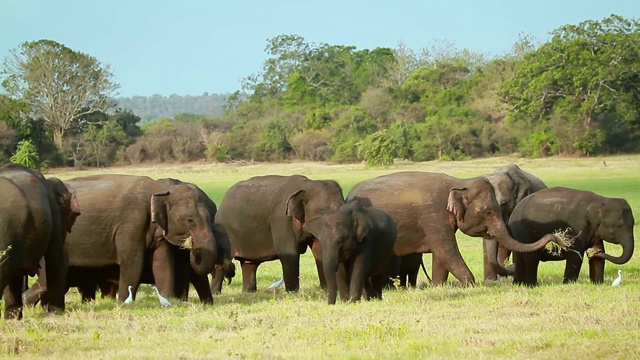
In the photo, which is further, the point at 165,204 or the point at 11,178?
the point at 165,204

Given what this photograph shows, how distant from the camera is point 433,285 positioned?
15.6 metres

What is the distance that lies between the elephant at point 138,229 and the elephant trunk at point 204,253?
1 cm

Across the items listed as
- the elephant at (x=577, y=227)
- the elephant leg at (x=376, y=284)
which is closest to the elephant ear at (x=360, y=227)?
the elephant leg at (x=376, y=284)

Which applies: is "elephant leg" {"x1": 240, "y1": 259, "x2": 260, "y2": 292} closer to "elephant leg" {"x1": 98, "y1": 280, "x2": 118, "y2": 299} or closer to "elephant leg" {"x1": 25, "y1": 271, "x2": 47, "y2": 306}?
A: "elephant leg" {"x1": 98, "y1": 280, "x2": 118, "y2": 299}

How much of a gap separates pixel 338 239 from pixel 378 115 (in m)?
63.7

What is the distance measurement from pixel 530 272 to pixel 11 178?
6.56 m

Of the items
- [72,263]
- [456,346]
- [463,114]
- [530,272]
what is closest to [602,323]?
[456,346]

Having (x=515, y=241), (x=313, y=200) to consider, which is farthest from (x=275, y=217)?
(x=515, y=241)

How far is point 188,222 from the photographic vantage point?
45.3ft

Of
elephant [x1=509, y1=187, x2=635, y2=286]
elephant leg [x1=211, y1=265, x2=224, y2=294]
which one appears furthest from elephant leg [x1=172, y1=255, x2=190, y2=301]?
elephant [x1=509, y1=187, x2=635, y2=286]

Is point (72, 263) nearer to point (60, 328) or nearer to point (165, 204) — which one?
point (165, 204)

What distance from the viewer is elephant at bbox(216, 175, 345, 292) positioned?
47.8 ft

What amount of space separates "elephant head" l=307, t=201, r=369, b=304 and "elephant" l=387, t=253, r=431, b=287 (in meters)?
2.78

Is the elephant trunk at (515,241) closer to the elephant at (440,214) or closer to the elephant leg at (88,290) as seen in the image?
the elephant at (440,214)
